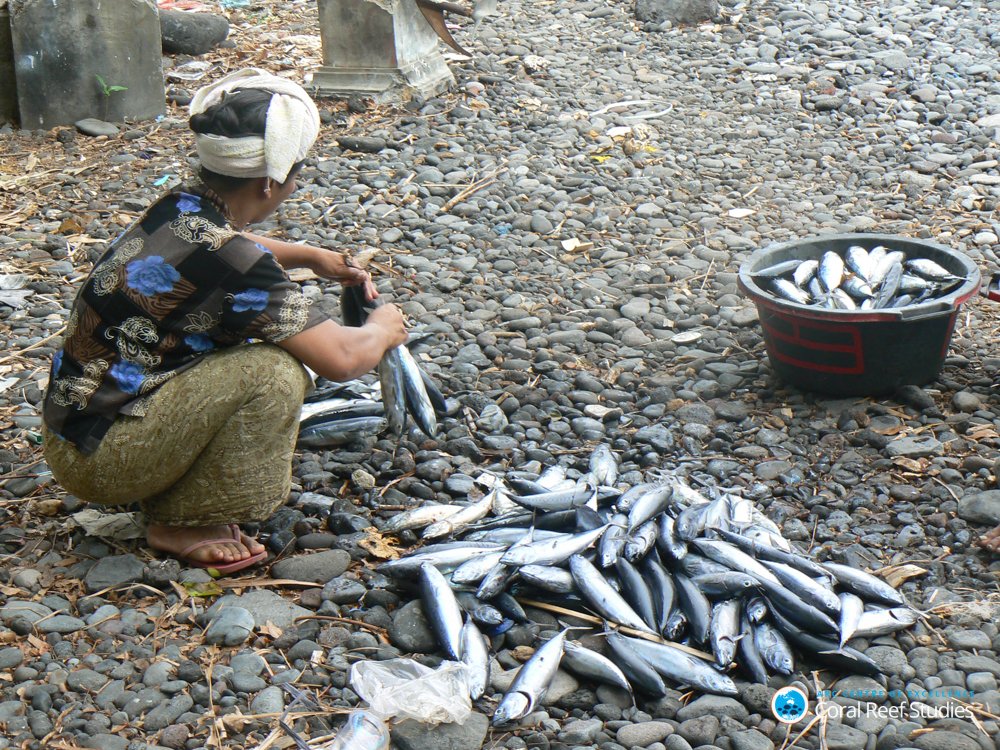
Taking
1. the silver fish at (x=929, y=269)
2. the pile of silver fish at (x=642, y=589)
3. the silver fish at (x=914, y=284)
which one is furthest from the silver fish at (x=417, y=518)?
the silver fish at (x=929, y=269)

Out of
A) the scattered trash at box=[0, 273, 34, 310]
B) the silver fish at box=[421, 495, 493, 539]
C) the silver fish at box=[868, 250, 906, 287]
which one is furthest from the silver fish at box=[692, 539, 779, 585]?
the scattered trash at box=[0, 273, 34, 310]

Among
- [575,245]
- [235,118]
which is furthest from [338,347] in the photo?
[575,245]

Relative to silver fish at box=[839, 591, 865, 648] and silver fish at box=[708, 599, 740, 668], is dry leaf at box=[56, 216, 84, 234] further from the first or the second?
silver fish at box=[839, 591, 865, 648]

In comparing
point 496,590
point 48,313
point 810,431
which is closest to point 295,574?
point 496,590

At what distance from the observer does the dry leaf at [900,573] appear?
383 centimetres

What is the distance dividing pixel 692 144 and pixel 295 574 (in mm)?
5931

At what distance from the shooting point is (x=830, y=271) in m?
5.27

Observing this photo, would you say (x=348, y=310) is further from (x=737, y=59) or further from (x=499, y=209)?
(x=737, y=59)

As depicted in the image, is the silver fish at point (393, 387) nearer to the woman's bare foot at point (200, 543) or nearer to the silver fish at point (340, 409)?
the silver fish at point (340, 409)

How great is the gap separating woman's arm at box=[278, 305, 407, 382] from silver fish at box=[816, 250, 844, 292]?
2.46m

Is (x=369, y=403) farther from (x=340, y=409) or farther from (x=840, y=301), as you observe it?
(x=840, y=301)

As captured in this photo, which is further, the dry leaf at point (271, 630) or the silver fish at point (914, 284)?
the silver fish at point (914, 284)

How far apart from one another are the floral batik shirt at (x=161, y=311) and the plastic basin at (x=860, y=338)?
2.43 meters

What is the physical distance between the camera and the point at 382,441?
15.5 feet
